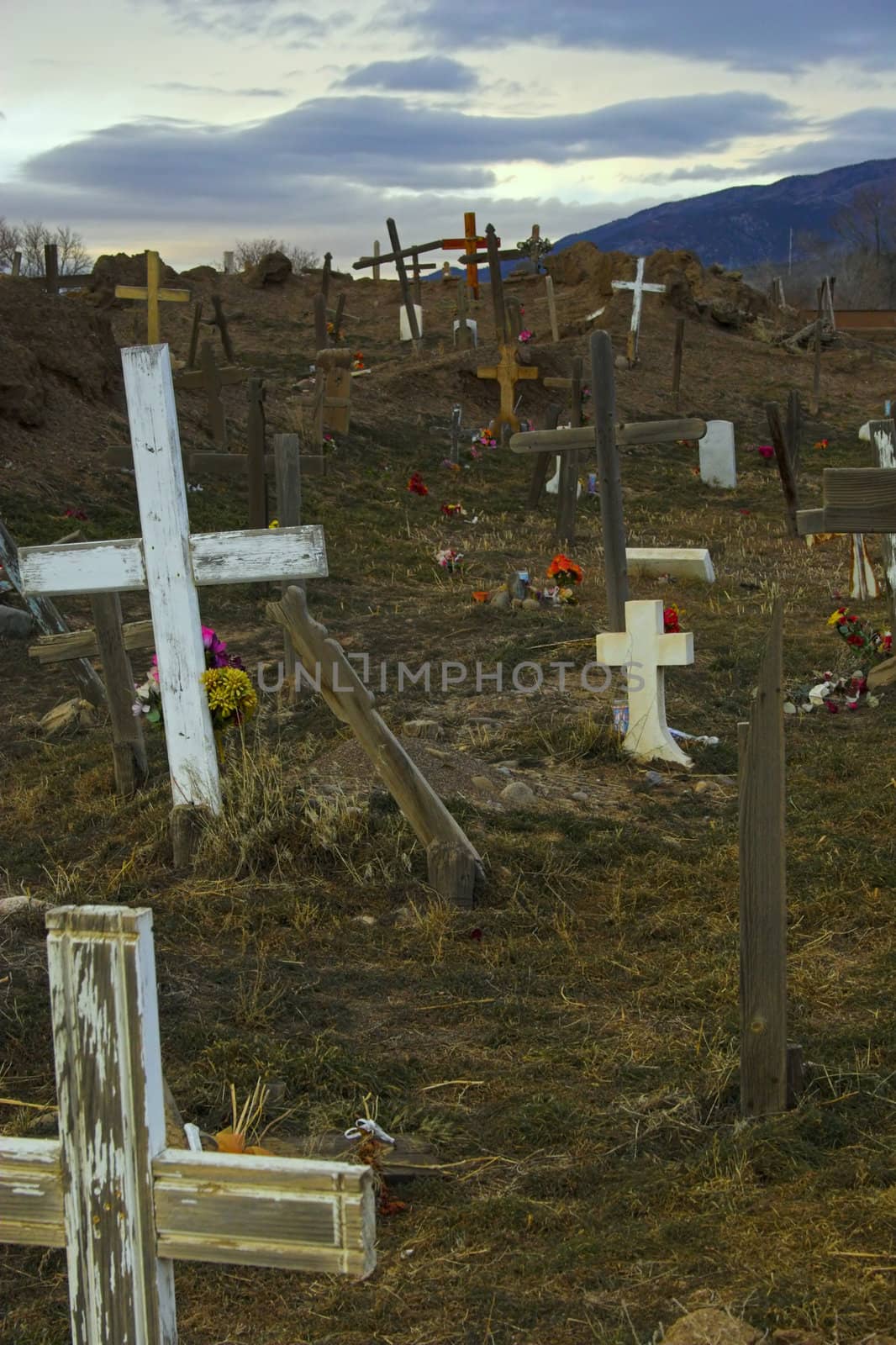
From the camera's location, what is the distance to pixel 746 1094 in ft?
12.0

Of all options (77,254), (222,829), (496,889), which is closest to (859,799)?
(496,889)

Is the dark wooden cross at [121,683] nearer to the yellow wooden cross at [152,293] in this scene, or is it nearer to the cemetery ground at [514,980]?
the cemetery ground at [514,980]

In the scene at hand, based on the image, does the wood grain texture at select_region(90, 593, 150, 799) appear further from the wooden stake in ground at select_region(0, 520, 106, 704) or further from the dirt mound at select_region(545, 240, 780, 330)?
the dirt mound at select_region(545, 240, 780, 330)

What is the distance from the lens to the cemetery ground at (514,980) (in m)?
3.01

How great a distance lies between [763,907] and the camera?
11.7 feet

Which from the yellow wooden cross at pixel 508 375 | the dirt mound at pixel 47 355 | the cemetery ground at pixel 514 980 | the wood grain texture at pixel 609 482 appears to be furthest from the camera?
the yellow wooden cross at pixel 508 375

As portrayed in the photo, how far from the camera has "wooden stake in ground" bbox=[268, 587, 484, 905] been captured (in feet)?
18.3

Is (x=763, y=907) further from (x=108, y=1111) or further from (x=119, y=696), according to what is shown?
(x=119, y=696)

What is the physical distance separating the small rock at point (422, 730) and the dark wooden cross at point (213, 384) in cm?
1131

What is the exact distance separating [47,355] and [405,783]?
13.7 meters

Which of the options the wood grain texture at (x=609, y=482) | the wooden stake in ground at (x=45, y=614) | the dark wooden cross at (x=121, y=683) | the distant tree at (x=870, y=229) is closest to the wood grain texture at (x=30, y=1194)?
the dark wooden cross at (x=121, y=683)

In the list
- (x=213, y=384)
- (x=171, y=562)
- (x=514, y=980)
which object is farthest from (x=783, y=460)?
(x=514, y=980)

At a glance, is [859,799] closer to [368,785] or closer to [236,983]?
[368,785]

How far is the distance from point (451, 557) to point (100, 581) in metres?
7.64
